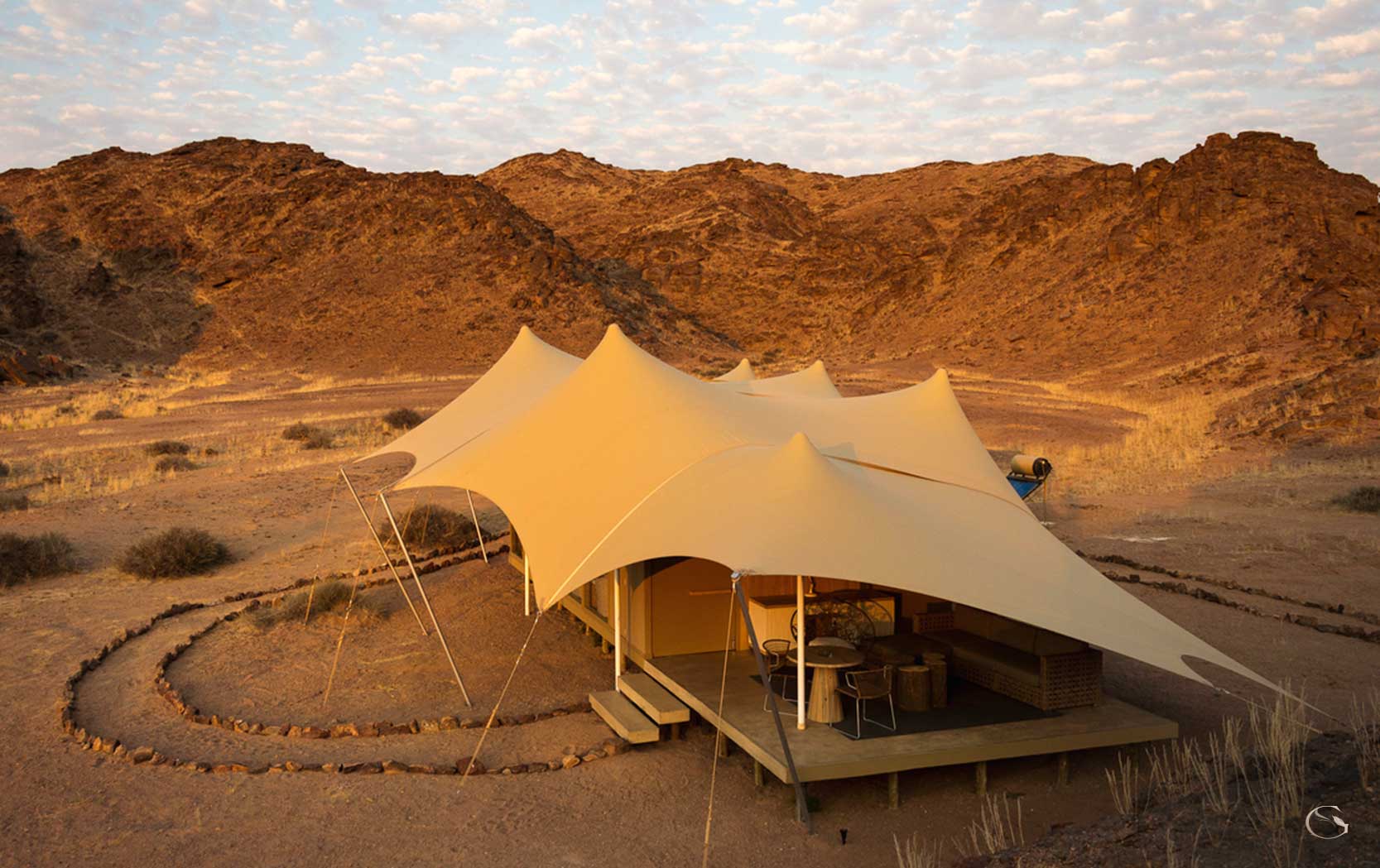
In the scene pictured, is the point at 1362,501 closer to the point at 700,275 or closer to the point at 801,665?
the point at 801,665

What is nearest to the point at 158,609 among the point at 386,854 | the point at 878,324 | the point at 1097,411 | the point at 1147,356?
the point at 386,854

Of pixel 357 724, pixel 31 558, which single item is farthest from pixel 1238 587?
pixel 31 558

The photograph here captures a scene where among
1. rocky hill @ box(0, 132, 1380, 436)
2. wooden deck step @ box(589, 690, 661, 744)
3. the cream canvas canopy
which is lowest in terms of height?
wooden deck step @ box(589, 690, 661, 744)

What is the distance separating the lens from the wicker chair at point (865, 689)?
774 centimetres

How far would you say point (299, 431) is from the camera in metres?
26.8

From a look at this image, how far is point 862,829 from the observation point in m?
7.06

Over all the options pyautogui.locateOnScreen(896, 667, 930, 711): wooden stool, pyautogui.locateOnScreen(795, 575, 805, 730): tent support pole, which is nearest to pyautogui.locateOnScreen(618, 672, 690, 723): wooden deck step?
pyautogui.locateOnScreen(795, 575, 805, 730): tent support pole

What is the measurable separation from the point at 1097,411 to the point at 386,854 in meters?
31.1

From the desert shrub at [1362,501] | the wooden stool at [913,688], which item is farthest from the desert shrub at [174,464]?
the desert shrub at [1362,501]

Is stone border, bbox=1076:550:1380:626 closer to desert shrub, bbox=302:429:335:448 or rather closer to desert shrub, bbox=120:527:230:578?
desert shrub, bbox=120:527:230:578

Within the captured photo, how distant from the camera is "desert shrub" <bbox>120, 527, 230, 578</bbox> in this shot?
47.6 ft

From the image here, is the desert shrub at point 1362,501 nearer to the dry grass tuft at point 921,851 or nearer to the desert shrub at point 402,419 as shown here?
the dry grass tuft at point 921,851

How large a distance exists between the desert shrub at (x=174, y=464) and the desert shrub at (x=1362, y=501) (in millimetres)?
A: 21459

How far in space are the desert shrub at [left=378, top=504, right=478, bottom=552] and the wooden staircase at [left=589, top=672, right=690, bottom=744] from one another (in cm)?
733
